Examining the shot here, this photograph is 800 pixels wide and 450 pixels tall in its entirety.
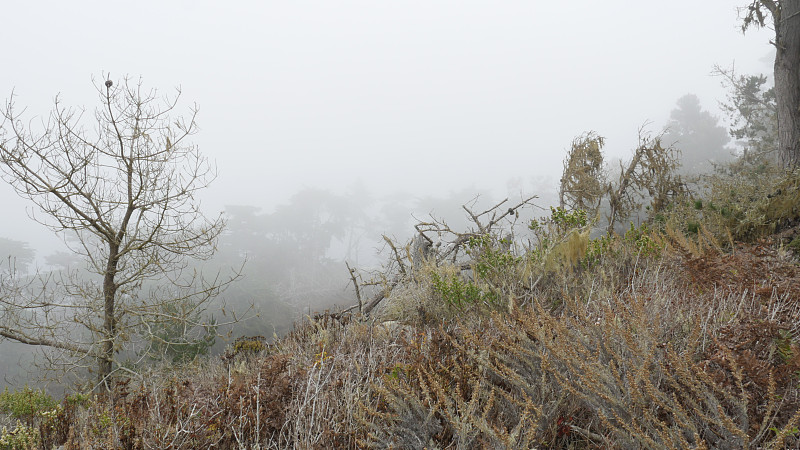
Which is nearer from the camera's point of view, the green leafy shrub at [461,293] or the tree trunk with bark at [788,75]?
the green leafy shrub at [461,293]

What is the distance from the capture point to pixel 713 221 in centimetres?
617

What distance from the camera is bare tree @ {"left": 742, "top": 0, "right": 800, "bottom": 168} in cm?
790

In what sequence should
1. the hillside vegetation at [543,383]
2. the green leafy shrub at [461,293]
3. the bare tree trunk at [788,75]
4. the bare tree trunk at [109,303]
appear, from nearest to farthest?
the hillside vegetation at [543,383] < the green leafy shrub at [461,293] < the bare tree trunk at [109,303] < the bare tree trunk at [788,75]

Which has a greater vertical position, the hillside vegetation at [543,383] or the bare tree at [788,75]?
the bare tree at [788,75]

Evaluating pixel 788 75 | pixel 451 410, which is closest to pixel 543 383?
pixel 451 410

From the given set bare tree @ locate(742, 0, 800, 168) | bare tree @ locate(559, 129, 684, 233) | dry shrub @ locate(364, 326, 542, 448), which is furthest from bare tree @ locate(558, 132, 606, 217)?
dry shrub @ locate(364, 326, 542, 448)

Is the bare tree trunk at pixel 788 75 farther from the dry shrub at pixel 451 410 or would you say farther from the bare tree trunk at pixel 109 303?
the bare tree trunk at pixel 109 303

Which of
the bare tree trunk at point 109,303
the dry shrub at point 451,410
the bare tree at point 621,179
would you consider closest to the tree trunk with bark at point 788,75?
the bare tree at point 621,179

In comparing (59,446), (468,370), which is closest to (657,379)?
(468,370)

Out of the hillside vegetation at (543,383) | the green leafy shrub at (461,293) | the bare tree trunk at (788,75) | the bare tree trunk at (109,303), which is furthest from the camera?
the bare tree trunk at (788,75)

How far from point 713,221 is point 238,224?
3580cm

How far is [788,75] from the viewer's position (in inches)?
316

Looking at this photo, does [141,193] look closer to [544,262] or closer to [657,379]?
[544,262]

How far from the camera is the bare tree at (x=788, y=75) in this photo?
790cm
